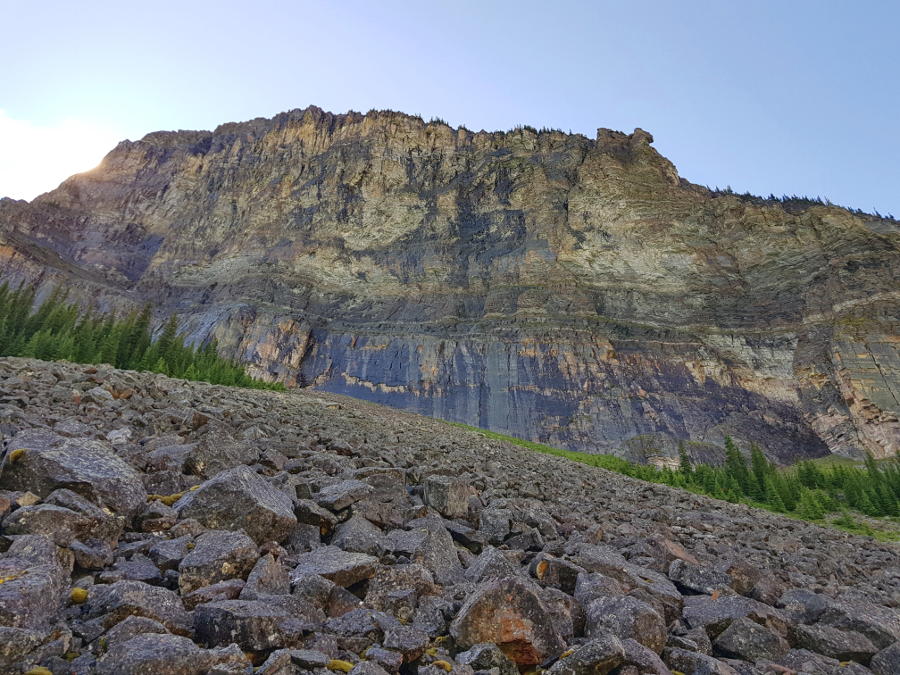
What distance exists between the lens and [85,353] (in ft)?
118

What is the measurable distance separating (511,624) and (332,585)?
1471 mm

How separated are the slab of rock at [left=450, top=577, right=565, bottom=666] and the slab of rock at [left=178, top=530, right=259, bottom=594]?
1.80 meters

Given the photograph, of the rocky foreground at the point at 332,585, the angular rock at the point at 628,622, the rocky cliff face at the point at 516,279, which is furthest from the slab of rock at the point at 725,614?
the rocky cliff face at the point at 516,279

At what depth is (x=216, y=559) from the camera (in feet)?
12.2

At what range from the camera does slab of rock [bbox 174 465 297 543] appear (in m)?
4.57

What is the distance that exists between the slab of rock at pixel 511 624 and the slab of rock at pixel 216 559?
180 cm

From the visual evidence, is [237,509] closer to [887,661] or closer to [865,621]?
[887,661]

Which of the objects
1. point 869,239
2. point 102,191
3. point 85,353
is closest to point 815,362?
point 869,239

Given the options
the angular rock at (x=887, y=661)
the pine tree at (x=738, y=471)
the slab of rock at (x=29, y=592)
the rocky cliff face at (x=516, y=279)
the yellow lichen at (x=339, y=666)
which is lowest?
the pine tree at (x=738, y=471)

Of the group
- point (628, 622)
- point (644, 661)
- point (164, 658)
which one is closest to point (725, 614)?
point (628, 622)

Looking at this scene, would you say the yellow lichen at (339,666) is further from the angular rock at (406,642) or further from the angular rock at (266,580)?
the angular rock at (266,580)

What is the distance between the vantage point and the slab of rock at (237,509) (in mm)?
4574

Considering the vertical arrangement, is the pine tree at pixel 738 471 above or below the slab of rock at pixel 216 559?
below

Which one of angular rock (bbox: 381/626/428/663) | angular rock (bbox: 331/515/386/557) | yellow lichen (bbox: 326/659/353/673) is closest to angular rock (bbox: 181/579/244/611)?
yellow lichen (bbox: 326/659/353/673)
